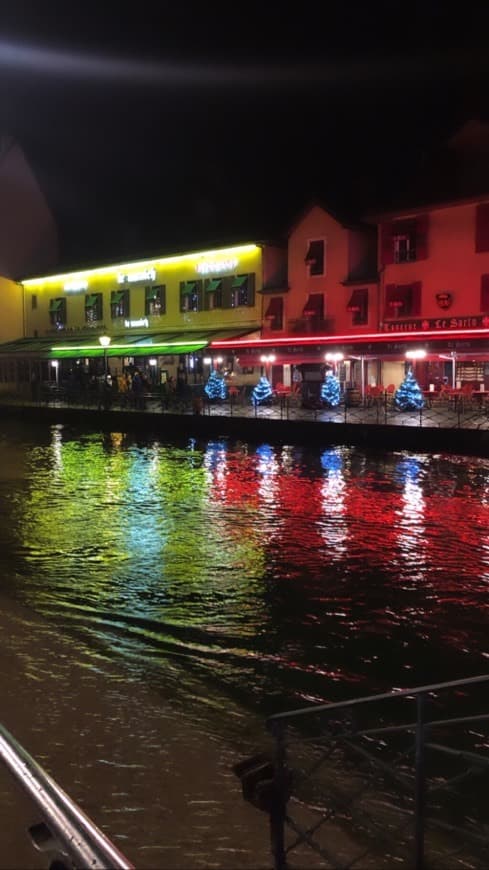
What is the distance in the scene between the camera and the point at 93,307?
153 ft

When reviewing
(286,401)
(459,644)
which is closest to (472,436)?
(286,401)

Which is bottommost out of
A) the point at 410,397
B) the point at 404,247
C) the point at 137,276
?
the point at 410,397

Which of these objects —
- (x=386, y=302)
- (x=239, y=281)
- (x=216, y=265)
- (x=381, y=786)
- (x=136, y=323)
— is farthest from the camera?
(x=136, y=323)

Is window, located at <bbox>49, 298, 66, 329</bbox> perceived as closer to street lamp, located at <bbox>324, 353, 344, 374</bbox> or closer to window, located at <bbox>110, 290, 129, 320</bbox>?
window, located at <bbox>110, 290, 129, 320</bbox>

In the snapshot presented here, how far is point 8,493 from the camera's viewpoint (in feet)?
52.9

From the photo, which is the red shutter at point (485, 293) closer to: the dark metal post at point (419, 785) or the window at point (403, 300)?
the window at point (403, 300)

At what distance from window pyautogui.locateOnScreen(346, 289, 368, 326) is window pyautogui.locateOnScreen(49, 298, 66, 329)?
22.4 meters

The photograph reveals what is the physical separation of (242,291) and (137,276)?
824 centimetres

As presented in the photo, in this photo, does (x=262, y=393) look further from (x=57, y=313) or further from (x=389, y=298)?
(x=57, y=313)

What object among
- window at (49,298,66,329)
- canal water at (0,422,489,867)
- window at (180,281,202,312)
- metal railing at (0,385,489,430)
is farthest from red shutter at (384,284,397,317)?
window at (49,298,66,329)

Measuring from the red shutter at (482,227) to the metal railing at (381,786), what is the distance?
26025 mm

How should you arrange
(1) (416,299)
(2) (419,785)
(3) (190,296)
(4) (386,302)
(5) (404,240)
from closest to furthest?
(2) (419,785), (1) (416,299), (5) (404,240), (4) (386,302), (3) (190,296)

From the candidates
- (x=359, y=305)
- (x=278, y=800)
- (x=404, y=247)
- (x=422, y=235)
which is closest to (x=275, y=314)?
(x=359, y=305)

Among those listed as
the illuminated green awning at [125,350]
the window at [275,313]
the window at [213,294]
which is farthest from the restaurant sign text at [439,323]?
the window at [213,294]
